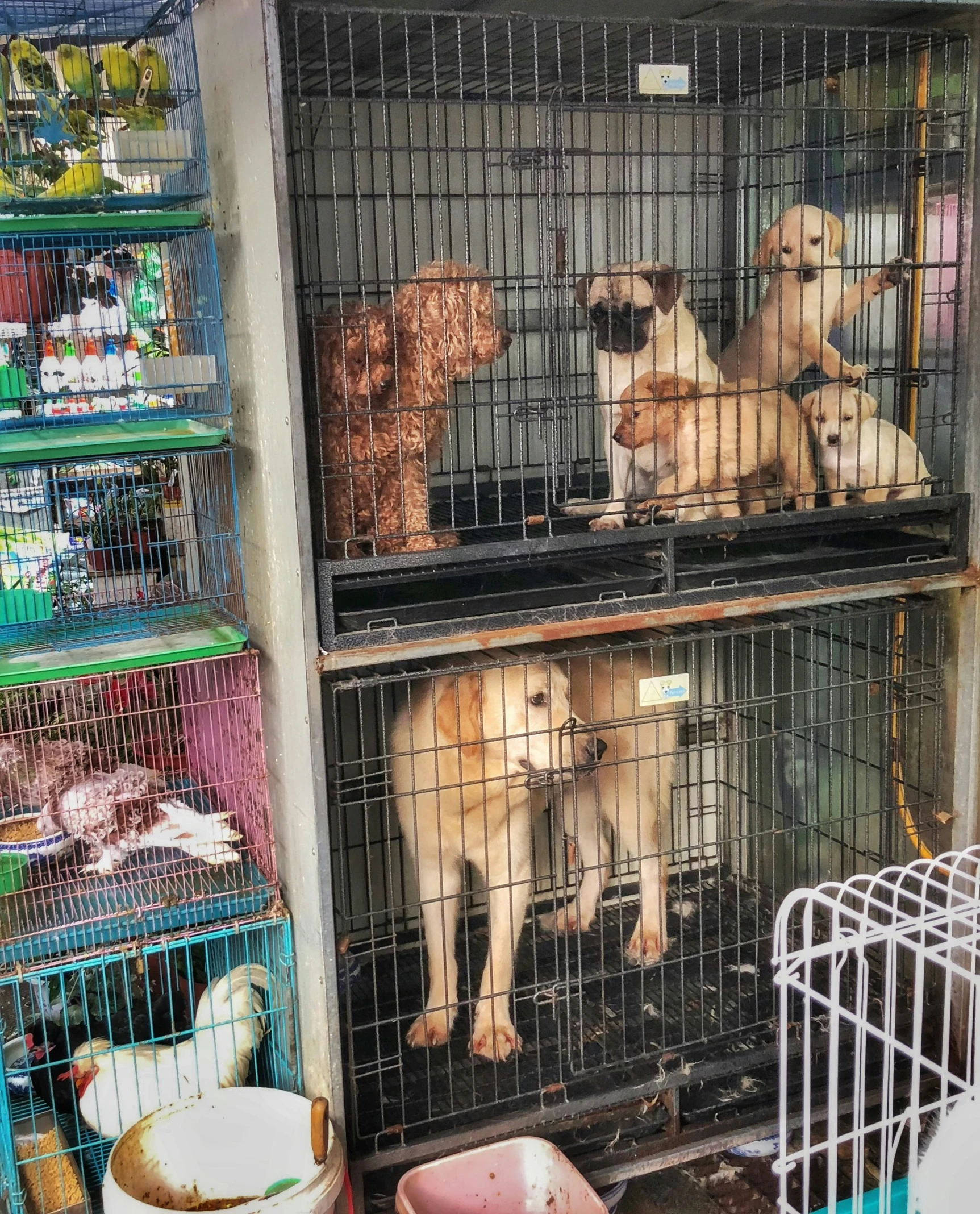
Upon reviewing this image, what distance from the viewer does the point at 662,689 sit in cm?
277

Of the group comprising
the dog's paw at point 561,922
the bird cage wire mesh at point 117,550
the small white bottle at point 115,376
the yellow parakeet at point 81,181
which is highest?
the yellow parakeet at point 81,181

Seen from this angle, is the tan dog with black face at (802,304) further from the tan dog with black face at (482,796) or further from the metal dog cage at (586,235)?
the tan dog with black face at (482,796)

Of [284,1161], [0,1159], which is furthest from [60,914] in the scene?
[284,1161]

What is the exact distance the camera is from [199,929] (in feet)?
8.43

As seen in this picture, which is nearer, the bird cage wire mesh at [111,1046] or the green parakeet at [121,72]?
the bird cage wire mesh at [111,1046]

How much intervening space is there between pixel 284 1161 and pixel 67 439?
1594 millimetres

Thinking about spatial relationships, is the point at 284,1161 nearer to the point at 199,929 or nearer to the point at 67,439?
the point at 199,929

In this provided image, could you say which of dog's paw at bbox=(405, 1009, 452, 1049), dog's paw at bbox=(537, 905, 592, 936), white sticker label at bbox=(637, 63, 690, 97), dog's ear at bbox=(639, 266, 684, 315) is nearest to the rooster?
dog's paw at bbox=(405, 1009, 452, 1049)

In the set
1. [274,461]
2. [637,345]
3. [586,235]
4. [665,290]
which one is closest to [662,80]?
[586,235]

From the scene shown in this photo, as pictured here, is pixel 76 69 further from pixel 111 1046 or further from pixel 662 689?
pixel 111 1046

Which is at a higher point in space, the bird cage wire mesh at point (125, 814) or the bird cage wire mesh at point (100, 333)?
the bird cage wire mesh at point (100, 333)

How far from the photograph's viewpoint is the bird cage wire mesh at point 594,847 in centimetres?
279

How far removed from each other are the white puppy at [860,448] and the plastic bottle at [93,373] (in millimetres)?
1797

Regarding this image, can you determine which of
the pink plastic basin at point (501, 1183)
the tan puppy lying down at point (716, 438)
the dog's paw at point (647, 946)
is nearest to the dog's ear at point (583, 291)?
the tan puppy lying down at point (716, 438)
